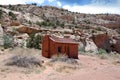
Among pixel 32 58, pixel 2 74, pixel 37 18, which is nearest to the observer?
A: pixel 2 74

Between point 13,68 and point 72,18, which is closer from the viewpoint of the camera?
point 13,68

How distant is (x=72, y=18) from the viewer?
96625 mm

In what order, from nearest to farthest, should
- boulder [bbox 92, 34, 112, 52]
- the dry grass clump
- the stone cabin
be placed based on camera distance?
the dry grass clump → the stone cabin → boulder [bbox 92, 34, 112, 52]

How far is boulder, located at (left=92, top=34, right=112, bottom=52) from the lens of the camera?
6109 centimetres

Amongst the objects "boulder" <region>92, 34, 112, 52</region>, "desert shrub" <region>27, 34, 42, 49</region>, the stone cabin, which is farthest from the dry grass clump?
"boulder" <region>92, 34, 112, 52</region>

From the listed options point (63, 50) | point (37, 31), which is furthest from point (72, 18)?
point (63, 50)

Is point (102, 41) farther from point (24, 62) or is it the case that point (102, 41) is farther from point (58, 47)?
point (24, 62)

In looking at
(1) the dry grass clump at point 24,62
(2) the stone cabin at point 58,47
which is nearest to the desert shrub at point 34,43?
(2) the stone cabin at point 58,47

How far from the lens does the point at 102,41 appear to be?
202 feet

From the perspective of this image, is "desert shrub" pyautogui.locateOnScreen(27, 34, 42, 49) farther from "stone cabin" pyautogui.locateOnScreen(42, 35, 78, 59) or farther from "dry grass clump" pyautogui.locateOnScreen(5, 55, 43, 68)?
"dry grass clump" pyautogui.locateOnScreen(5, 55, 43, 68)

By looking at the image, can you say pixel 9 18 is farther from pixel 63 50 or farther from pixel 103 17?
pixel 103 17

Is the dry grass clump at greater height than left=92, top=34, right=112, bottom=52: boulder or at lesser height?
greater

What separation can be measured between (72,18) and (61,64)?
71.7 metres

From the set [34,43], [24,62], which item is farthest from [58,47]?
[34,43]
